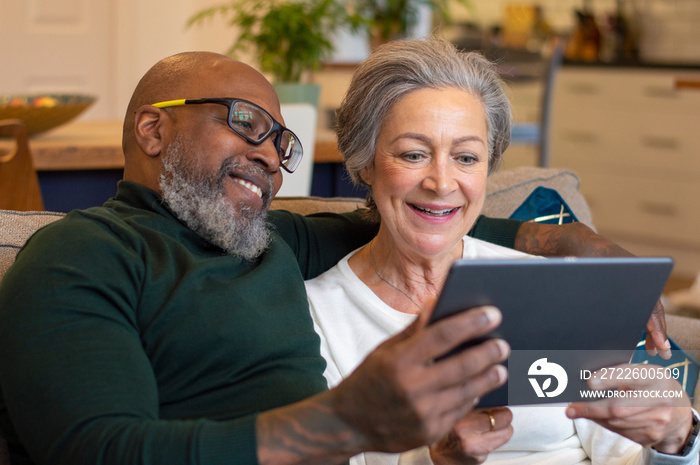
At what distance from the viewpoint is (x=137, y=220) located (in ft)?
3.89

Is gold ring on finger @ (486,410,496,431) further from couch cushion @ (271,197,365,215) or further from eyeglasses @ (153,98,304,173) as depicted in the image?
couch cushion @ (271,197,365,215)

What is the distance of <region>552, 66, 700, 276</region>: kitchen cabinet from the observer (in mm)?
4961

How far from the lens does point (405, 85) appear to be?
1.45 meters

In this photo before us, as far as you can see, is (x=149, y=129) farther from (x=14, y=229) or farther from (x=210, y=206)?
(x=14, y=229)

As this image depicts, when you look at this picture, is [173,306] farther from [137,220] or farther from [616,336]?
[616,336]

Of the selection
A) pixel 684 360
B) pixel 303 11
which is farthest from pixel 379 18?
pixel 684 360

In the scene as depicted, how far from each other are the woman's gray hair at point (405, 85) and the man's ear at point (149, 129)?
0.39 metres

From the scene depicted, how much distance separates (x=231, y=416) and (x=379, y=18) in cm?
352

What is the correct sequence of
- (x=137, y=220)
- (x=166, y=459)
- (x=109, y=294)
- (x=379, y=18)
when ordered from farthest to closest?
(x=379, y=18), (x=137, y=220), (x=109, y=294), (x=166, y=459)

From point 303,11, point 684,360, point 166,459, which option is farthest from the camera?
point 303,11

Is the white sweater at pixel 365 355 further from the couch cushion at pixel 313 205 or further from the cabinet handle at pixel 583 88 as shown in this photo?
the cabinet handle at pixel 583 88

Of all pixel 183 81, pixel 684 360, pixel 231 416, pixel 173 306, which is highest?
pixel 183 81

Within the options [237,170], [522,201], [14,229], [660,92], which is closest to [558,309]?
[237,170]

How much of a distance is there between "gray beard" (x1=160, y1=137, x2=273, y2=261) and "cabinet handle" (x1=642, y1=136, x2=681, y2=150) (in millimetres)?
4325
